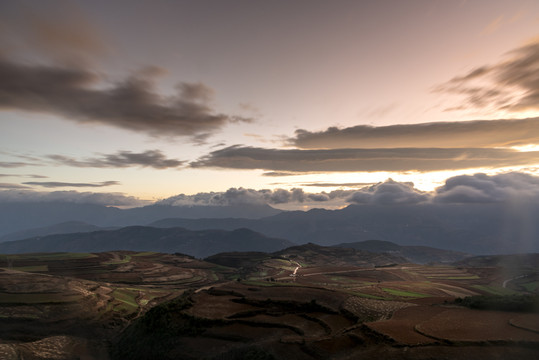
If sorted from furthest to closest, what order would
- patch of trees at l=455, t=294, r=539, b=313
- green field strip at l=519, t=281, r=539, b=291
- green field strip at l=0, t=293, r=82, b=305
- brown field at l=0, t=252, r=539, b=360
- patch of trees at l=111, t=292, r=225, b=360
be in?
1. green field strip at l=519, t=281, r=539, b=291
2. green field strip at l=0, t=293, r=82, b=305
3. patch of trees at l=111, t=292, r=225, b=360
4. patch of trees at l=455, t=294, r=539, b=313
5. brown field at l=0, t=252, r=539, b=360

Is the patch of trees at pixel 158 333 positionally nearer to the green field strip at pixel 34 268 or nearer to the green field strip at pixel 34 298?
the green field strip at pixel 34 298

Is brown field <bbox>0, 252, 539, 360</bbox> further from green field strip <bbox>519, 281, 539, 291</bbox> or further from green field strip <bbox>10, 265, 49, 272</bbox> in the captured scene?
green field strip <bbox>519, 281, 539, 291</bbox>

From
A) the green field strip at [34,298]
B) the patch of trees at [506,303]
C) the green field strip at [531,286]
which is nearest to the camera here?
the patch of trees at [506,303]

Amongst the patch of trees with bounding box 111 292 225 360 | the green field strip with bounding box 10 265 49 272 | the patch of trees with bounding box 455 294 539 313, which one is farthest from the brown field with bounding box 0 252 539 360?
the green field strip with bounding box 10 265 49 272

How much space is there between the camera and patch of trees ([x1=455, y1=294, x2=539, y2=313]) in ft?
194

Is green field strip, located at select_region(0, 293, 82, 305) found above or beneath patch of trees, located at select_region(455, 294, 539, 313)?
beneath

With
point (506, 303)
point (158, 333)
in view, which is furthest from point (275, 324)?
point (506, 303)

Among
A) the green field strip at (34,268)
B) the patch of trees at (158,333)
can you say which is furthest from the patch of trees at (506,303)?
the green field strip at (34,268)

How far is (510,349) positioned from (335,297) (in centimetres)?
4278

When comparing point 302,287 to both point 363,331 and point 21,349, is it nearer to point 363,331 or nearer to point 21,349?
point 363,331

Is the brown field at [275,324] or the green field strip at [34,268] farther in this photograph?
the green field strip at [34,268]

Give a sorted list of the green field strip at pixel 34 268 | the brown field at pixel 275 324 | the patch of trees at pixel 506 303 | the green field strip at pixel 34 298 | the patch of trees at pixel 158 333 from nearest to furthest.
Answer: the brown field at pixel 275 324 → the patch of trees at pixel 506 303 → the patch of trees at pixel 158 333 → the green field strip at pixel 34 298 → the green field strip at pixel 34 268

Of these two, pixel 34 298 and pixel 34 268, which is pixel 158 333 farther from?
pixel 34 268

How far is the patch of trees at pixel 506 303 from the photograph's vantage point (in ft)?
194
